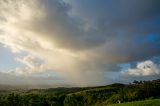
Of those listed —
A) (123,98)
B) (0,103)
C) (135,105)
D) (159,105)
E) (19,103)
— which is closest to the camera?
(159,105)

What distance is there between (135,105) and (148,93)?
5199 inches

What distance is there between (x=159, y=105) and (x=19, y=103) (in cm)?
13118

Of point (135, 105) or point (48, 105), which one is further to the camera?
point (48, 105)

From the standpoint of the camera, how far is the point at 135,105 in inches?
2817

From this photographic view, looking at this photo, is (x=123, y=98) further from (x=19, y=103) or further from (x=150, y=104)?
(x=150, y=104)

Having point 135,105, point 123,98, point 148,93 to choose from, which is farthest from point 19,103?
point 135,105

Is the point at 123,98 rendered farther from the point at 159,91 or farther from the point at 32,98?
the point at 32,98

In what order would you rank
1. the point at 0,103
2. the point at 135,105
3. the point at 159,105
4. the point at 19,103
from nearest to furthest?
1. the point at 159,105
2. the point at 135,105
3. the point at 0,103
4. the point at 19,103

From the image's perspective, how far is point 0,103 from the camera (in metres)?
169

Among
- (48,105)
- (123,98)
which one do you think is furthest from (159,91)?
(48,105)

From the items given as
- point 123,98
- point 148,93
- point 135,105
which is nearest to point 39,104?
point 123,98

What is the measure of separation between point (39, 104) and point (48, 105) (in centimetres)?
867

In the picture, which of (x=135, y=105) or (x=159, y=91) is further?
(x=159, y=91)

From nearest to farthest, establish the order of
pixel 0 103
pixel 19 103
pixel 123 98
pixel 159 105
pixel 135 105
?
pixel 159 105 < pixel 135 105 < pixel 0 103 < pixel 19 103 < pixel 123 98
